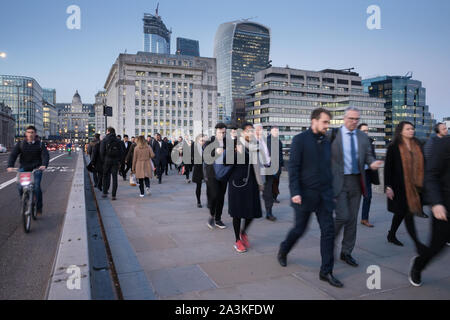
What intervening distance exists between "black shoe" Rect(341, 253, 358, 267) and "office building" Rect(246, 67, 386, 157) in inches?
3485

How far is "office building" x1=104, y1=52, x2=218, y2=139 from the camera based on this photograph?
10625 cm

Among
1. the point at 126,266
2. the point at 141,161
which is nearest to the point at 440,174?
the point at 126,266

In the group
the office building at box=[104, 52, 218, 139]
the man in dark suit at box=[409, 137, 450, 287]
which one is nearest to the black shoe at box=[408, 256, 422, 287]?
the man in dark suit at box=[409, 137, 450, 287]

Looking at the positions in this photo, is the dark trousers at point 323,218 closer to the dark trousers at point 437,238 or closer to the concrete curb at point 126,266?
the dark trousers at point 437,238

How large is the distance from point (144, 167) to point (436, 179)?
7968 millimetres

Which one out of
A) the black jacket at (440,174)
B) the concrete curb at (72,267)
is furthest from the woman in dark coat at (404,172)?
the concrete curb at (72,267)

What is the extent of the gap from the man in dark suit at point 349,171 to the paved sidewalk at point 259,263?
0.52m

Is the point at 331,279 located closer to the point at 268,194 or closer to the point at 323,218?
the point at 323,218

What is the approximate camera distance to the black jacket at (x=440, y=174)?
2938mm

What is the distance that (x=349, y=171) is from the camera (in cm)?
401

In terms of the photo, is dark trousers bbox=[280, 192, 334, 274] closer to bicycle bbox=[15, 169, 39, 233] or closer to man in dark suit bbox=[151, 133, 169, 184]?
bicycle bbox=[15, 169, 39, 233]
